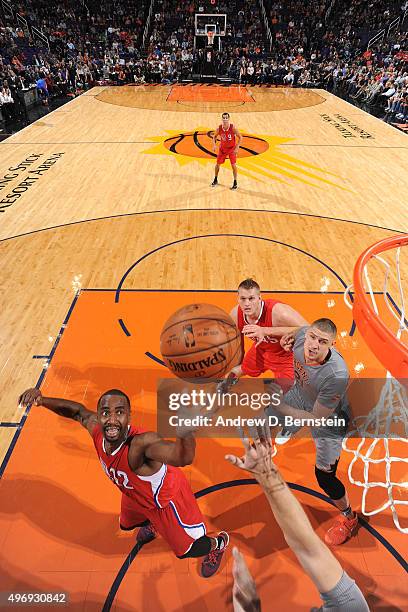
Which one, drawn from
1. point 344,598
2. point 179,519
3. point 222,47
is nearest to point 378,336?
point 344,598

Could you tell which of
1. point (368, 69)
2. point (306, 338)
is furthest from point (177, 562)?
point (368, 69)

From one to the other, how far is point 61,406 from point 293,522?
6.01 feet

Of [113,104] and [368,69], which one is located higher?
[368,69]

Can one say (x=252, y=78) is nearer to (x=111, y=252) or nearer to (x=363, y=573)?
(x=111, y=252)

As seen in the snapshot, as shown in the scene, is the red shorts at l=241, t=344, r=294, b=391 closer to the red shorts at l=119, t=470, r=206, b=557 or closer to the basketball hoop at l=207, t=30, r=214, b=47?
the red shorts at l=119, t=470, r=206, b=557

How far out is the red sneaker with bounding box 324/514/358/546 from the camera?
311 cm

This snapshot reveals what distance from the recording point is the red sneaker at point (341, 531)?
3105 mm

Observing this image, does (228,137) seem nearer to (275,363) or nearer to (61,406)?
(275,363)

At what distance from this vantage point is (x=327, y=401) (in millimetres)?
3004

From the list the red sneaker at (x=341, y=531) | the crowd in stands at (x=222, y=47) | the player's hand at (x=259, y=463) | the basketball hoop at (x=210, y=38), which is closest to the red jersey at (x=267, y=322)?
the red sneaker at (x=341, y=531)

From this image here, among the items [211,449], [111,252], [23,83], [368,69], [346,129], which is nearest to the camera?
[211,449]

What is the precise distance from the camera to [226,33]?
26203mm

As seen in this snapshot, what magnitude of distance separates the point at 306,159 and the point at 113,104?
10163 millimetres

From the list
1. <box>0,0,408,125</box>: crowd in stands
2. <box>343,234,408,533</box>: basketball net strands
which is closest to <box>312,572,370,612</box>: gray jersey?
<box>343,234,408,533</box>: basketball net strands
